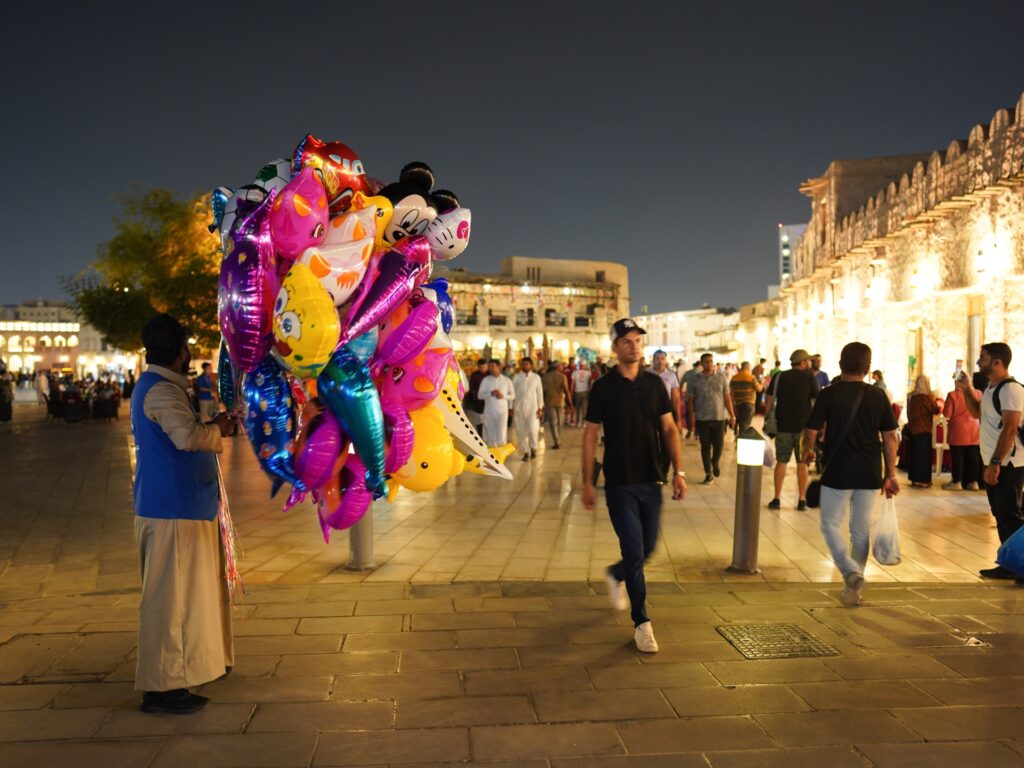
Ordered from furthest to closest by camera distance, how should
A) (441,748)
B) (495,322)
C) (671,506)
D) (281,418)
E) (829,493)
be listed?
(495,322) → (671,506) → (829,493) → (281,418) → (441,748)

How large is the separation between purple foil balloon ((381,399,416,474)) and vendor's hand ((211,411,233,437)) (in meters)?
0.72

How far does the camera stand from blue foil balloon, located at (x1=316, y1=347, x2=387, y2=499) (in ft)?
12.0

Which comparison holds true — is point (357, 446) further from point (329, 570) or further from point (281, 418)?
point (329, 570)

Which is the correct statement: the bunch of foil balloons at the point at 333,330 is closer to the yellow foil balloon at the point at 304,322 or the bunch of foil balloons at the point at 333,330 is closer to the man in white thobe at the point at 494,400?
the yellow foil balloon at the point at 304,322

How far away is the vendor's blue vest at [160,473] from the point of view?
12.3 ft

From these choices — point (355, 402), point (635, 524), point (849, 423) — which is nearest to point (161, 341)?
point (355, 402)

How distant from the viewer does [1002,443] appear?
5902 mm

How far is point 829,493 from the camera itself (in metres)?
5.45

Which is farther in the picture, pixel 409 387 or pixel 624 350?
pixel 624 350

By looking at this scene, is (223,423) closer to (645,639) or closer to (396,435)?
(396,435)

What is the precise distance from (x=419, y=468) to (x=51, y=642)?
8.00 feet

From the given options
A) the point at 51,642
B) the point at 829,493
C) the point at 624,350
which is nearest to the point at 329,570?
the point at 51,642

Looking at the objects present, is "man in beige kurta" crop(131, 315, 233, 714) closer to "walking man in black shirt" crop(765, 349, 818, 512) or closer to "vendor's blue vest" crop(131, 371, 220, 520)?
"vendor's blue vest" crop(131, 371, 220, 520)

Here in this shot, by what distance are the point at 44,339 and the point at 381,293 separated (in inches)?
5893
